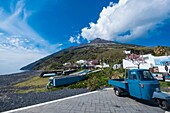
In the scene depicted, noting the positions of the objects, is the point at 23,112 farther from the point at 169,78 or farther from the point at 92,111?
the point at 169,78

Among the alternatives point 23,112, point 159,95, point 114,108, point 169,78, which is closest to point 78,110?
point 114,108

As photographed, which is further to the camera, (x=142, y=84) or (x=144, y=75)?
(x=144, y=75)

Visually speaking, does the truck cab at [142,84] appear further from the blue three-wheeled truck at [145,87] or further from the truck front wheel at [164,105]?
the truck front wheel at [164,105]

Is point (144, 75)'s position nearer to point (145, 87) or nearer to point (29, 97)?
point (145, 87)

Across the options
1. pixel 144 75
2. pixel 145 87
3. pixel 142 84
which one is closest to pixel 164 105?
pixel 145 87

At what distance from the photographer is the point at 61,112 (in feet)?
20.0

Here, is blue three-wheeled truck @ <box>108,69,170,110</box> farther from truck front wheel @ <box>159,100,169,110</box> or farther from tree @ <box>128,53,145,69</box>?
tree @ <box>128,53,145,69</box>

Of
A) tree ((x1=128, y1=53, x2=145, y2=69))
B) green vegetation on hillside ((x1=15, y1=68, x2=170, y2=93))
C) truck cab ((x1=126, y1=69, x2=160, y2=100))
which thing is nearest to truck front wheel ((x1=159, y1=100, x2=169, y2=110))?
truck cab ((x1=126, y1=69, x2=160, y2=100))

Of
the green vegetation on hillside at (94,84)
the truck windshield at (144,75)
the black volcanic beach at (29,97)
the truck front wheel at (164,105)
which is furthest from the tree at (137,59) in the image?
the truck front wheel at (164,105)

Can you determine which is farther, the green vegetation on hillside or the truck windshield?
the green vegetation on hillside

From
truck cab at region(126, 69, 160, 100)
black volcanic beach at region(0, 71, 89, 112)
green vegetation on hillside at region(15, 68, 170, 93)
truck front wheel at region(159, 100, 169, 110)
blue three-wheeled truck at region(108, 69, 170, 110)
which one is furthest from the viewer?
green vegetation on hillside at region(15, 68, 170, 93)

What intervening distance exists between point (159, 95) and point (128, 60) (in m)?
40.7

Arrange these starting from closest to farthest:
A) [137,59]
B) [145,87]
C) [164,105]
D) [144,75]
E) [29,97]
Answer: [164,105]
[145,87]
[144,75]
[29,97]
[137,59]

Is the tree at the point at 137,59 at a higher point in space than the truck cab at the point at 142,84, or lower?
higher
